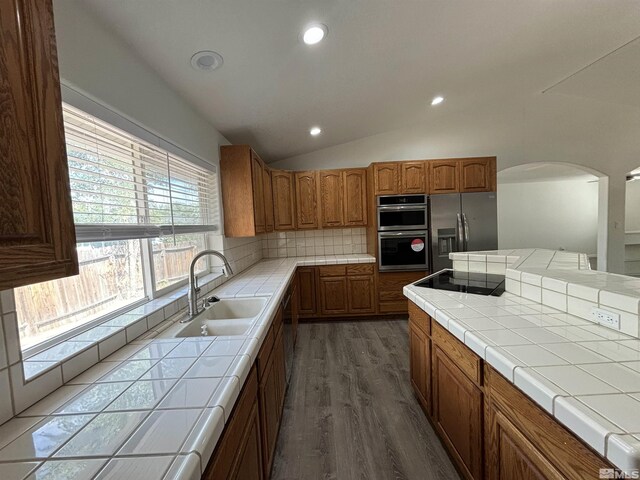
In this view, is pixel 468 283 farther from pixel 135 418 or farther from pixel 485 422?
pixel 135 418

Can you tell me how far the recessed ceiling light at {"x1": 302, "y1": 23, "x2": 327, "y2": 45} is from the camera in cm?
156

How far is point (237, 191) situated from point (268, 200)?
2.79ft

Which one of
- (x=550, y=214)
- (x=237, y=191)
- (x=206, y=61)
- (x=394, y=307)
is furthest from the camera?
(x=550, y=214)

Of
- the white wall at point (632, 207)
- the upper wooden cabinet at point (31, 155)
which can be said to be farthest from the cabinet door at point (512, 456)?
the white wall at point (632, 207)

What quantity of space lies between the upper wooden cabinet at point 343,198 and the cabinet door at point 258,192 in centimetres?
107

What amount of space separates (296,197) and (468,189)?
237 cm

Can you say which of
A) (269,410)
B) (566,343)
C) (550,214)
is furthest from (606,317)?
(550,214)

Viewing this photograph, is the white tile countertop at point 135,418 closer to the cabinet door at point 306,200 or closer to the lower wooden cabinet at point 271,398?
the lower wooden cabinet at point 271,398

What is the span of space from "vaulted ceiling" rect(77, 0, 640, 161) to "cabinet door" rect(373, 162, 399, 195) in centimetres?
62

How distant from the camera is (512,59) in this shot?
2705 millimetres

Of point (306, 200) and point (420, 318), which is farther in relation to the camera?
point (306, 200)

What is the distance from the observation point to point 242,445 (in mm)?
938

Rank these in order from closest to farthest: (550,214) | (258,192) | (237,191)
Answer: (237,191) → (258,192) → (550,214)

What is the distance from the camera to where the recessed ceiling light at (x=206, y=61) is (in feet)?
5.03
